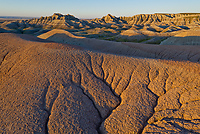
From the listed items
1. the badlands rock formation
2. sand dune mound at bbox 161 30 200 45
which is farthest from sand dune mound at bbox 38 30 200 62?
the badlands rock formation

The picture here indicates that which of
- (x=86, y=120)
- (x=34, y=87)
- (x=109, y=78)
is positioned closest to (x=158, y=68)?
(x=109, y=78)

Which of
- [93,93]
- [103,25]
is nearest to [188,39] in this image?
[93,93]

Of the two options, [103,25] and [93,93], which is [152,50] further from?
[103,25]

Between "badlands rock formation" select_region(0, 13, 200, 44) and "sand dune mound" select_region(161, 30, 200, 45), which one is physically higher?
"badlands rock formation" select_region(0, 13, 200, 44)

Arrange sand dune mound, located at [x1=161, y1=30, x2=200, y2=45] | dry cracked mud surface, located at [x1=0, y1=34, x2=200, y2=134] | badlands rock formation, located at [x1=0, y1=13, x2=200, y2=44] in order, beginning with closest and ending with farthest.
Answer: dry cracked mud surface, located at [x1=0, y1=34, x2=200, y2=134] < sand dune mound, located at [x1=161, y1=30, x2=200, y2=45] < badlands rock formation, located at [x1=0, y1=13, x2=200, y2=44]

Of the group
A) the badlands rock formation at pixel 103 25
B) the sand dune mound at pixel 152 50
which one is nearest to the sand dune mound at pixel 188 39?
the sand dune mound at pixel 152 50

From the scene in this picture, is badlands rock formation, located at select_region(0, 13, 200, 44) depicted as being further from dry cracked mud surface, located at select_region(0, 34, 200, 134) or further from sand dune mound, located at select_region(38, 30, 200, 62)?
dry cracked mud surface, located at select_region(0, 34, 200, 134)

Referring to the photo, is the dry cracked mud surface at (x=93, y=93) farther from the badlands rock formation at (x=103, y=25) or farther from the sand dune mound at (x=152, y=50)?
the badlands rock formation at (x=103, y=25)

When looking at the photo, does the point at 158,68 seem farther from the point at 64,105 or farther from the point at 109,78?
the point at 64,105

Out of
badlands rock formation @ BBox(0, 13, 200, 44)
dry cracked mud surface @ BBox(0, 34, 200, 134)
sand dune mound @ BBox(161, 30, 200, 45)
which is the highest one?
badlands rock formation @ BBox(0, 13, 200, 44)
